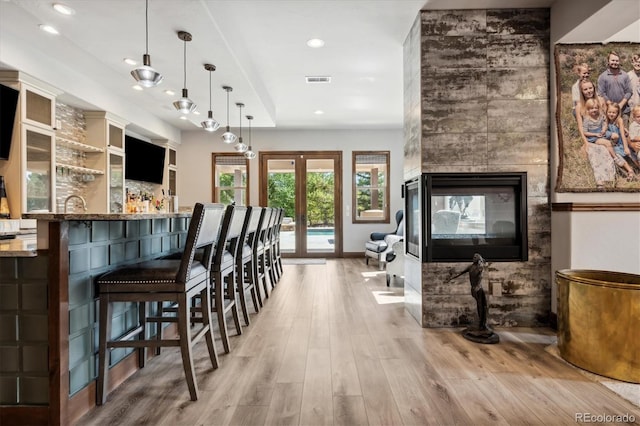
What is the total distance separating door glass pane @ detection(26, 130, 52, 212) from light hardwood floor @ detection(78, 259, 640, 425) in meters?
2.69

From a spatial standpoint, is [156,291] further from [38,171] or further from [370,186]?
[370,186]

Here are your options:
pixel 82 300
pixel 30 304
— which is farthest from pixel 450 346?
pixel 30 304

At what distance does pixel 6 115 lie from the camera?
3.49m

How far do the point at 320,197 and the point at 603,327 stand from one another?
6.01 meters

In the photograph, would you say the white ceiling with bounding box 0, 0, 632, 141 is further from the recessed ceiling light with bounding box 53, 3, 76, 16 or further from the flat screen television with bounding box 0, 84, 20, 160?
the flat screen television with bounding box 0, 84, 20, 160

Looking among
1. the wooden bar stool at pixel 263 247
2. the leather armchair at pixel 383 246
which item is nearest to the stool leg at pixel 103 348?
the wooden bar stool at pixel 263 247

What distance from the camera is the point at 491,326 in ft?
10.1

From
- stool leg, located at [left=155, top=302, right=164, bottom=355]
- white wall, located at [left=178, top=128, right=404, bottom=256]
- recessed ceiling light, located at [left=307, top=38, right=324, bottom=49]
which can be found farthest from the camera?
white wall, located at [left=178, top=128, right=404, bottom=256]

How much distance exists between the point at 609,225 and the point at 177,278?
3167 millimetres

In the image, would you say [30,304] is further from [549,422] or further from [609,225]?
[609,225]

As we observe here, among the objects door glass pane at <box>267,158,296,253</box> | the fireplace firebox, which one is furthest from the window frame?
the fireplace firebox

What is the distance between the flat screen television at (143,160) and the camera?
19.5 ft

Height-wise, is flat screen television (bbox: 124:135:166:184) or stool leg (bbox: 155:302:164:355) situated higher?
flat screen television (bbox: 124:135:166:184)

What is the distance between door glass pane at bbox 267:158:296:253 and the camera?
25.6ft
